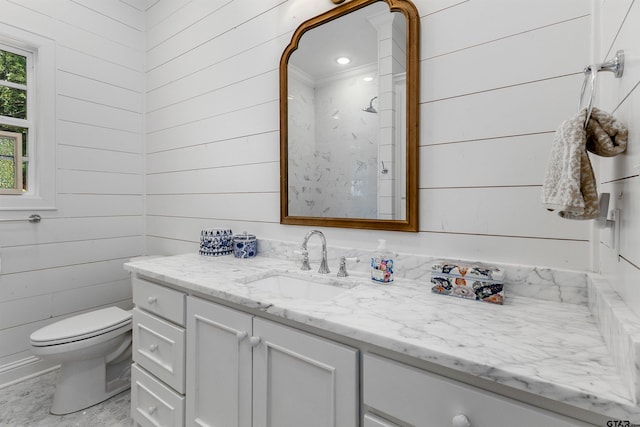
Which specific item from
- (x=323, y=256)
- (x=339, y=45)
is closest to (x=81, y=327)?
(x=323, y=256)

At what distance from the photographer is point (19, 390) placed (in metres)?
1.89

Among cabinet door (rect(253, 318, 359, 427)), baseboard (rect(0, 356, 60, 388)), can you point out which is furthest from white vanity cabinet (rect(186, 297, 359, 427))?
baseboard (rect(0, 356, 60, 388))

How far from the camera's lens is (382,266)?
1200 millimetres

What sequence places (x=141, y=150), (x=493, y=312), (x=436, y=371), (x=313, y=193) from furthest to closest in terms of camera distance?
(x=141, y=150) → (x=313, y=193) → (x=493, y=312) → (x=436, y=371)

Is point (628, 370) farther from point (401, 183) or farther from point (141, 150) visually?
point (141, 150)

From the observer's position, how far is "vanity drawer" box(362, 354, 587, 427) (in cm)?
59

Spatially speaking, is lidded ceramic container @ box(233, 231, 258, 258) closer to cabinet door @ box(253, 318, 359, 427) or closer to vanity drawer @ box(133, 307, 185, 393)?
vanity drawer @ box(133, 307, 185, 393)

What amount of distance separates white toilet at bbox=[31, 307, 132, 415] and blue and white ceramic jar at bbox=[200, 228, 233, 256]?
66 centimetres

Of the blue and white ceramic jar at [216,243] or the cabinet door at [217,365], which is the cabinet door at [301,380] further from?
the blue and white ceramic jar at [216,243]

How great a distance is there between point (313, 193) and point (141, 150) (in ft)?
5.95

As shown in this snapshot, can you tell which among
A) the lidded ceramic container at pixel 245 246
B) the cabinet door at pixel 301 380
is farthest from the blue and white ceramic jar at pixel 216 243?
the cabinet door at pixel 301 380

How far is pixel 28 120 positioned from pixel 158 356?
185 centimetres

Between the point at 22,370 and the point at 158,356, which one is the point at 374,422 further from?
the point at 22,370

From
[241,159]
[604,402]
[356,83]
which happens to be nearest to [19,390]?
[241,159]
